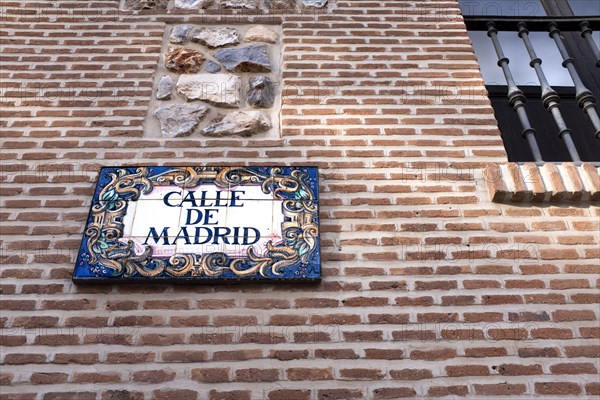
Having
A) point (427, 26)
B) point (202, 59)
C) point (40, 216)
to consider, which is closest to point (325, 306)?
point (40, 216)

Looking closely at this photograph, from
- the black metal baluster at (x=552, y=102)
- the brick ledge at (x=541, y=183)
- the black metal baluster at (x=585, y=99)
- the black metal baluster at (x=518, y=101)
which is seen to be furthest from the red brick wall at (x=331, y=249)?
the black metal baluster at (x=585, y=99)

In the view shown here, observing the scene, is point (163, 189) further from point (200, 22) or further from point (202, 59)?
point (200, 22)

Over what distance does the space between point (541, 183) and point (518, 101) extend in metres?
0.76

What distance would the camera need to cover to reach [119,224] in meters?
3.05

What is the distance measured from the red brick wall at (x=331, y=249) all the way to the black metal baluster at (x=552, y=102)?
0.42m

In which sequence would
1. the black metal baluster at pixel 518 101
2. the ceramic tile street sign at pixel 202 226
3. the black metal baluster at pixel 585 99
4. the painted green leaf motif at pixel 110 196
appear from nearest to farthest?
1. the ceramic tile street sign at pixel 202 226
2. the painted green leaf motif at pixel 110 196
3. the black metal baluster at pixel 518 101
4. the black metal baluster at pixel 585 99

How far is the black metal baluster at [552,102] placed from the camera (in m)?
3.56

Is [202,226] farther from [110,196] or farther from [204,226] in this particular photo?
[110,196]

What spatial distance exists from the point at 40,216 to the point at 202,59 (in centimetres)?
144

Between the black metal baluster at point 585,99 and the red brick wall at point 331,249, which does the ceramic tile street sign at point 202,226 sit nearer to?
the red brick wall at point 331,249

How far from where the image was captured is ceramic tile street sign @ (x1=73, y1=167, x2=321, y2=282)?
2881mm

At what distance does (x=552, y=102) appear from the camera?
3.77m

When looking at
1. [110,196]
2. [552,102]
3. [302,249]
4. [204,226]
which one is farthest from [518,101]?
[110,196]

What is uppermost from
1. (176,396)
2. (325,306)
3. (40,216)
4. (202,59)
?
(202,59)
